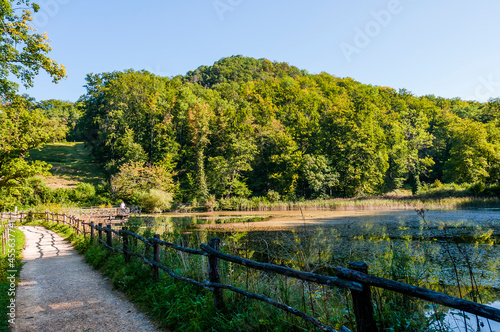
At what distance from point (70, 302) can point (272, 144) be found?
4401cm

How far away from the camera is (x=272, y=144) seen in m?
48.4

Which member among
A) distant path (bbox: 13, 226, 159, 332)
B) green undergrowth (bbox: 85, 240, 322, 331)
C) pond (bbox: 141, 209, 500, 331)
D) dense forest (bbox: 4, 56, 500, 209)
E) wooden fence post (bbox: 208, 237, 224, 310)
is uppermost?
dense forest (bbox: 4, 56, 500, 209)

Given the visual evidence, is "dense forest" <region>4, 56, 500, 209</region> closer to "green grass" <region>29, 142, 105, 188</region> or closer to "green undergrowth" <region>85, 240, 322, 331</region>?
"green grass" <region>29, 142, 105, 188</region>

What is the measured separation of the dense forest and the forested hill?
0.55 ft

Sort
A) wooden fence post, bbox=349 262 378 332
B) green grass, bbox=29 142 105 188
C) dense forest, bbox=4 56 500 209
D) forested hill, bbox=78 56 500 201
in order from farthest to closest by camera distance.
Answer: green grass, bbox=29 142 105 188, forested hill, bbox=78 56 500 201, dense forest, bbox=4 56 500 209, wooden fence post, bbox=349 262 378 332

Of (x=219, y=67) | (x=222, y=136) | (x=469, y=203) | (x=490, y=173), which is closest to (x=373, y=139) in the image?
(x=490, y=173)

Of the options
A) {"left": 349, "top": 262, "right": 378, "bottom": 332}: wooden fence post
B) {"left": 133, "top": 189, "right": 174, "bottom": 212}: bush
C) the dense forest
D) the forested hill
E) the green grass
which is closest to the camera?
{"left": 349, "top": 262, "right": 378, "bottom": 332}: wooden fence post

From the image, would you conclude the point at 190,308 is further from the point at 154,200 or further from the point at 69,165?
the point at 69,165

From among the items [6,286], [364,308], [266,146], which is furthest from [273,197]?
[364,308]

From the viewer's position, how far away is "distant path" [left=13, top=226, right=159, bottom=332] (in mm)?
4293

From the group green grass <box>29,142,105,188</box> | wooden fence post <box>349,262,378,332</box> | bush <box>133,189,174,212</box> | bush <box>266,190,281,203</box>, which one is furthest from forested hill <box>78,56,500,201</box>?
wooden fence post <box>349,262,378,332</box>

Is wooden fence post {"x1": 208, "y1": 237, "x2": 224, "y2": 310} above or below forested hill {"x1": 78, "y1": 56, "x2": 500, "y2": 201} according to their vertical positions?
below

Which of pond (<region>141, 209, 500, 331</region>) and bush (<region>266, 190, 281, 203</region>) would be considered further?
bush (<region>266, 190, 281, 203</region>)

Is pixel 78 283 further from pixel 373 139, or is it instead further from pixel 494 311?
pixel 373 139
